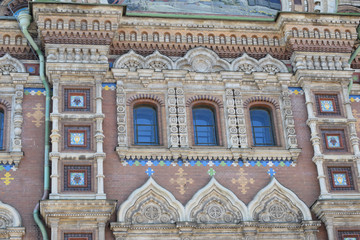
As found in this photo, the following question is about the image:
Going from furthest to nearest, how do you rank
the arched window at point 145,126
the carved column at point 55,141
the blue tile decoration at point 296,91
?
1. the blue tile decoration at point 296,91
2. the arched window at point 145,126
3. the carved column at point 55,141

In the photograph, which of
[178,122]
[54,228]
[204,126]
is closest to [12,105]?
[54,228]

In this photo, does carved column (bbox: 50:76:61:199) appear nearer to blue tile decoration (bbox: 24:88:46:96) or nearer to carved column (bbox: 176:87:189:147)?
blue tile decoration (bbox: 24:88:46:96)

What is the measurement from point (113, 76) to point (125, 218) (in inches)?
135

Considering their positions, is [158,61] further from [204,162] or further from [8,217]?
[8,217]

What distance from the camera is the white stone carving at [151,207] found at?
16.0 metres

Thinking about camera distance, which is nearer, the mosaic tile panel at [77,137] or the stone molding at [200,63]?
the mosaic tile panel at [77,137]

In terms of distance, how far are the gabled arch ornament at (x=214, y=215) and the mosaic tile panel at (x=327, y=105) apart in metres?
2.23

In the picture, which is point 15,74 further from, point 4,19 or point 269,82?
point 269,82

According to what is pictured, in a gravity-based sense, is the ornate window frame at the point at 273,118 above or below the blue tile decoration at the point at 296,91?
below

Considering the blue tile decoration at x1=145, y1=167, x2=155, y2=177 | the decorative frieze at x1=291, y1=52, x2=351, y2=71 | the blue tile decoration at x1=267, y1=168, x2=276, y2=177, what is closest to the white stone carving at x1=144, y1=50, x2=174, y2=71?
the blue tile decoration at x1=145, y1=167, x2=155, y2=177

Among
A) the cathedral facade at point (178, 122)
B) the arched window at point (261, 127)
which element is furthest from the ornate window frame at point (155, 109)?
the arched window at point (261, 127)

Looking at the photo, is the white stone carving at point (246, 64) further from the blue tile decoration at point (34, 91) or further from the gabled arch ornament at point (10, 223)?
the gabled arch ornament at point (10, 223)

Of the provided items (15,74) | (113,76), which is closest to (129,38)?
(113,76)

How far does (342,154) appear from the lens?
17250mm
